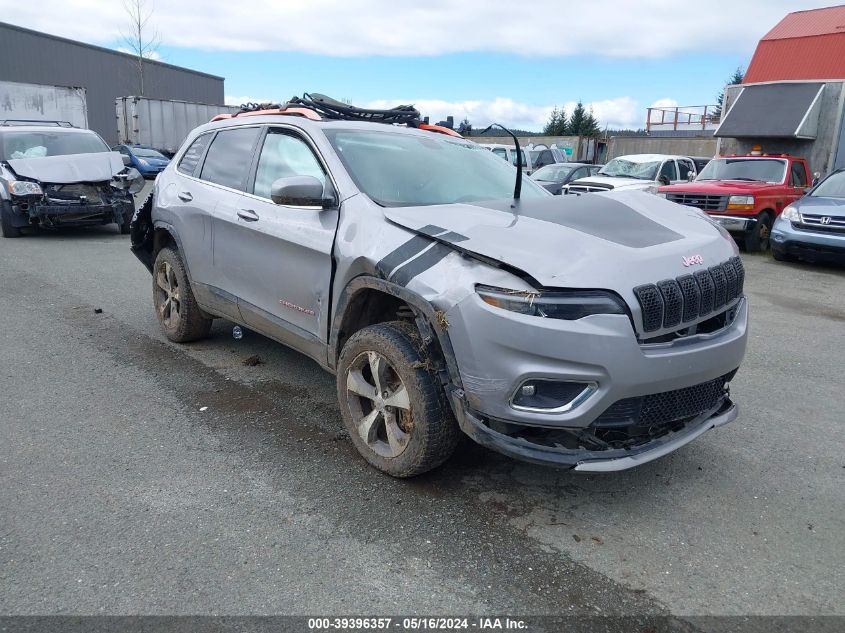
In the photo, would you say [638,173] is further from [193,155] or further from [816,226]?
[193,155]

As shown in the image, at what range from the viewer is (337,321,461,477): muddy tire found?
315cm

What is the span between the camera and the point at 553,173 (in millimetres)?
18328

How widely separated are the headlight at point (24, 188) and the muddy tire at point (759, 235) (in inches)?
477

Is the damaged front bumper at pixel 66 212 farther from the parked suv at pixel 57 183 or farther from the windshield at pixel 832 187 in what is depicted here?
the windshield at pixel 832 187

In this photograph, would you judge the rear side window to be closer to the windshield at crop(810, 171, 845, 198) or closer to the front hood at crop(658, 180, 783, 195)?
the front hood at crop(658, 180, 783, 195)

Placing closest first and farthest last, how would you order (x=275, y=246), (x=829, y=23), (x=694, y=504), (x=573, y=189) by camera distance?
(x=694, y=504) → (x=275, y=246) → (x=573, y=189) → (x=829, y=23)

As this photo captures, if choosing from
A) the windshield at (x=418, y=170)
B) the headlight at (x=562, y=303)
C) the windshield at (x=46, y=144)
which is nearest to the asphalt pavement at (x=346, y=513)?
the headlight at (x=562, y=303)

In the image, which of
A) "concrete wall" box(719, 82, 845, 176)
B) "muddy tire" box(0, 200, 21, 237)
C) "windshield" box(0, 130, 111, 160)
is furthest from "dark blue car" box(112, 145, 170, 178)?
"concrete wall" box(719, 82, 845, 176)

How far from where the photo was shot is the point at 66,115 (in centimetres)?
2352

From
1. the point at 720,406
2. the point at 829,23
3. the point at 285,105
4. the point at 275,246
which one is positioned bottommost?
the point at 720,406

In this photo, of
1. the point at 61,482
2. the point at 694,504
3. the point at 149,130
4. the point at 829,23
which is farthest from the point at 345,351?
the point at 149,130

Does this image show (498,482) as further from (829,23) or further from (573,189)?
(829,23)

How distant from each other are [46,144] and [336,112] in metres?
9.45

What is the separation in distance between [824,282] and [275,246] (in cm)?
860
